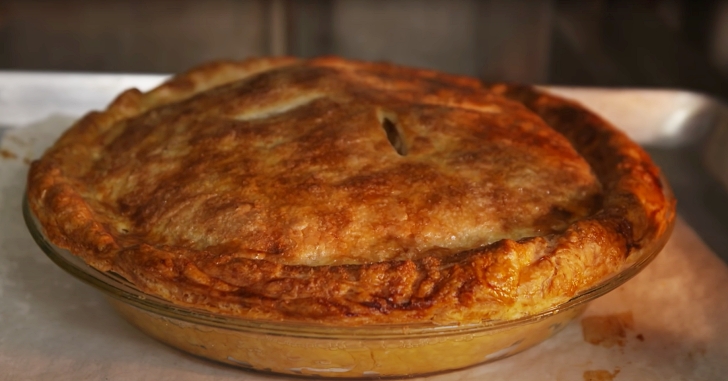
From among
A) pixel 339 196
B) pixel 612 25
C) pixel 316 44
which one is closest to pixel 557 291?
pixel 339 196

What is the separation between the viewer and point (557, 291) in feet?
4.65

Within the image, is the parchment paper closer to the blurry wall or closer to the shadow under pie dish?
the shadow under pie dish

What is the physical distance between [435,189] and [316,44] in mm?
3642

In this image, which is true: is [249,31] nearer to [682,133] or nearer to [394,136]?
[682,133]

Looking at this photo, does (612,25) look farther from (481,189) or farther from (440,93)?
(481,189)

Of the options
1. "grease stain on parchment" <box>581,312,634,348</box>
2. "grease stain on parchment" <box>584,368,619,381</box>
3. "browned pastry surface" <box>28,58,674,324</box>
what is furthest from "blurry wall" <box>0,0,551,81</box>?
"grease stain on parchment" <box>584,368,619,381</box>

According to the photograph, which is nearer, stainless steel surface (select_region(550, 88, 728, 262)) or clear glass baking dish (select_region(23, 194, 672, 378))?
clear glass baking dish (select_region(23, 194, 672, 378))

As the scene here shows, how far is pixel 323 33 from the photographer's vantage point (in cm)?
518

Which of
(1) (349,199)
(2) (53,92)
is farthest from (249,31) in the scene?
(1) (349,199)

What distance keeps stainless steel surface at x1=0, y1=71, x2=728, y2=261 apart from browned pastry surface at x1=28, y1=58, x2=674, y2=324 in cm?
55

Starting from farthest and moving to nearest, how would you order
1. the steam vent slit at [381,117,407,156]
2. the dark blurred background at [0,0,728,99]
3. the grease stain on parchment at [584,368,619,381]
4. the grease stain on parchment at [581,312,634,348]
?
the dark blurred background at [0,0,728,99], the steam vent slit at [381,117,407,156], the grease stain on parchment at [581,312,634,348], the grease stain on parchment at [584,368,619,381]

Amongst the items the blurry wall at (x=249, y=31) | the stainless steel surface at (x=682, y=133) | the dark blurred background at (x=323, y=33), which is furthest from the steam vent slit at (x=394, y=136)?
the blurry wall at (x=249, y=31)

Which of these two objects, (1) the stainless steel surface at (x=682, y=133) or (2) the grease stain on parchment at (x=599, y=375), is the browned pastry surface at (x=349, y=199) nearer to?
(2) the grease stain on parchment at (x=599, y=375)

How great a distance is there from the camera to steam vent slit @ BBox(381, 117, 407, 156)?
1.80m
